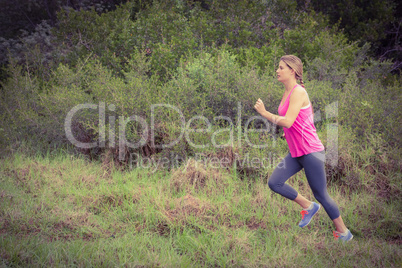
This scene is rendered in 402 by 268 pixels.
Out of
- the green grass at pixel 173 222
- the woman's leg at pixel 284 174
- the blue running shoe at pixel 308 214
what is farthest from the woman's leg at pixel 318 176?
the green grass at pixel 173 222

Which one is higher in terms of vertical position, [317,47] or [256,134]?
[317,47]

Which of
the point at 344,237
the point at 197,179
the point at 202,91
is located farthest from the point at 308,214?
the point at 202,91

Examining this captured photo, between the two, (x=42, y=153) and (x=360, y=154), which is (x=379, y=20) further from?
(x=42, y=153)

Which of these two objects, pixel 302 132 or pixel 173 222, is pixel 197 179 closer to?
pixel 173 222

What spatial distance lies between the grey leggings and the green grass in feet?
1.48

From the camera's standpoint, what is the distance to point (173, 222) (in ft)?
15.0

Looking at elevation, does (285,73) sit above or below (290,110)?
above

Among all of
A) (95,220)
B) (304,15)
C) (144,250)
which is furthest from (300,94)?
(304,15)

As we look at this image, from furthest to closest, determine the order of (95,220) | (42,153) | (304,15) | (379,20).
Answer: (379,20)
(304,15)
(42,153)
(95,220)

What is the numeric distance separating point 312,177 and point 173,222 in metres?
1.71

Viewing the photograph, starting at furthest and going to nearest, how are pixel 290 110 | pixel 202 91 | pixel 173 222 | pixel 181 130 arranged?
pixel 202 91, pixel 181 130, pixel 173 222, pixel 290 110

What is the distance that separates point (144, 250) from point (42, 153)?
3875 millimetres

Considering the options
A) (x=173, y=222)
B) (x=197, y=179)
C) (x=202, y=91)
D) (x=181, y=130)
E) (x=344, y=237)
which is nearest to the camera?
(x=344, y=237)

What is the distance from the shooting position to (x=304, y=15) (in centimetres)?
1097
